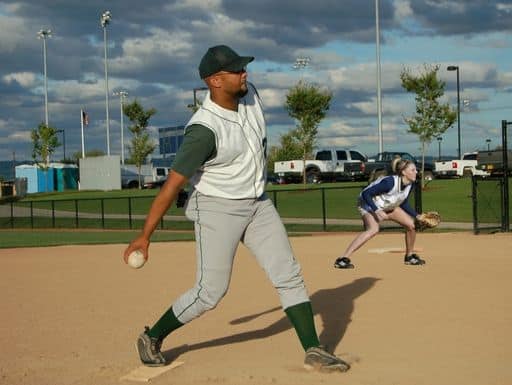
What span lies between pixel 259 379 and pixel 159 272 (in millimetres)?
7061

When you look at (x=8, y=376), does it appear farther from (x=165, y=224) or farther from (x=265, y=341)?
(x=165, y=224)

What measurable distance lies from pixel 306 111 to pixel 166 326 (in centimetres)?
4083

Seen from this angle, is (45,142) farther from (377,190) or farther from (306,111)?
(377,190)

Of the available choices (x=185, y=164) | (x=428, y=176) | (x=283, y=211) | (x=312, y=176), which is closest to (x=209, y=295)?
(x=185, y=164)

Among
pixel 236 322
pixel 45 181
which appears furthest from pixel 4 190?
pixel 236 322

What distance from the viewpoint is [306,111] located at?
4619 centimetres

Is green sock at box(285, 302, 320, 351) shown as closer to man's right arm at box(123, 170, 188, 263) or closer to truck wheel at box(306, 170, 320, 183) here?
man's right arm at box(123, 170, 188, 263)

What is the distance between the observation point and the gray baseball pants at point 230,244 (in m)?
5.55

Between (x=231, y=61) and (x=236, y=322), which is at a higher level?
(x=231, y=61)

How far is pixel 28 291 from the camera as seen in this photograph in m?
10.5

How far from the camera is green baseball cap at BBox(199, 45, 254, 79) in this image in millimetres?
5379

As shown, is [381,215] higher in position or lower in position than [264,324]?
higher

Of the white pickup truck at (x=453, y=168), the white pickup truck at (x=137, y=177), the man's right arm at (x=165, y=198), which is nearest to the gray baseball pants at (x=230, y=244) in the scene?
the man's right arm at (x=165, y=198)

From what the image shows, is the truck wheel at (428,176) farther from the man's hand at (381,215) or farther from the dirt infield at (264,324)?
the man's hand at (381,215)
